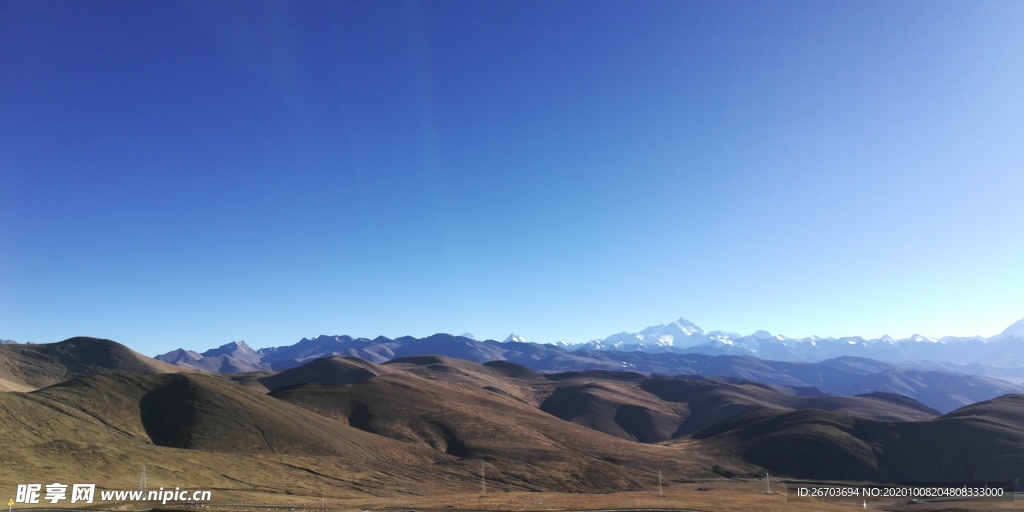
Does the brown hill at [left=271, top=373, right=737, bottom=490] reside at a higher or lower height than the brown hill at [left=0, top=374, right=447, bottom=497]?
lower

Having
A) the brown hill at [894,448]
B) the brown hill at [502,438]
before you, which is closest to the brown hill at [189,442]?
the brown hill at [502,438]

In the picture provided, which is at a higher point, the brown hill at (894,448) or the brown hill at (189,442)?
the brown hill at (189,442)

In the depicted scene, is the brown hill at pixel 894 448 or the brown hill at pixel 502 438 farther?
the brown hill at pixel 894 448

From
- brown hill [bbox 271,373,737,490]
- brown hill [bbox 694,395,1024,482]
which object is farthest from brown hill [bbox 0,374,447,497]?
brown hill [bbox 694,395,1024,482]

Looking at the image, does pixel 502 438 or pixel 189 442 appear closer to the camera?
pixel 189 442

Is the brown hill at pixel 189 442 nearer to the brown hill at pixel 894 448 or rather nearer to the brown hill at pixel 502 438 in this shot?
the brown hill at pixel 502 438

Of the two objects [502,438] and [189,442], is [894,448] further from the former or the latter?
[189,442]

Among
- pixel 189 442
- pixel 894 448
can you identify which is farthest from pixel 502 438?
pixel 894 448

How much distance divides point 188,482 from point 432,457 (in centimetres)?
6280

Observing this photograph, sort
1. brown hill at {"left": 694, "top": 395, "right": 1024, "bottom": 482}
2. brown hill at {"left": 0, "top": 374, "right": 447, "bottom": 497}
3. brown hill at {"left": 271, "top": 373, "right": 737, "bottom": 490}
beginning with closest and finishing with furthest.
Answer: brown hill at {"left": 0, "top": 374, "right": 447, "bottom": 497} < brown hill at {"left": 271, "top": 373, "right": 737, "bottom": 490} < brown hill at {"left": 694, "top": 395, "right": 1024, "bottom": 482}

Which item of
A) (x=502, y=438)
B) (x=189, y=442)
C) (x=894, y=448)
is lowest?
(x=894, y=448)

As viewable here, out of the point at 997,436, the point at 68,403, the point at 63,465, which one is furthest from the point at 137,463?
the point at 997,436

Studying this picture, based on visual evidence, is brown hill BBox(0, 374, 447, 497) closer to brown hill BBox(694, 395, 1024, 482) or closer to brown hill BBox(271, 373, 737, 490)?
brown hill BBox(271, 373, 737, 490)

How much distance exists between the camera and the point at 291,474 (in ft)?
295
